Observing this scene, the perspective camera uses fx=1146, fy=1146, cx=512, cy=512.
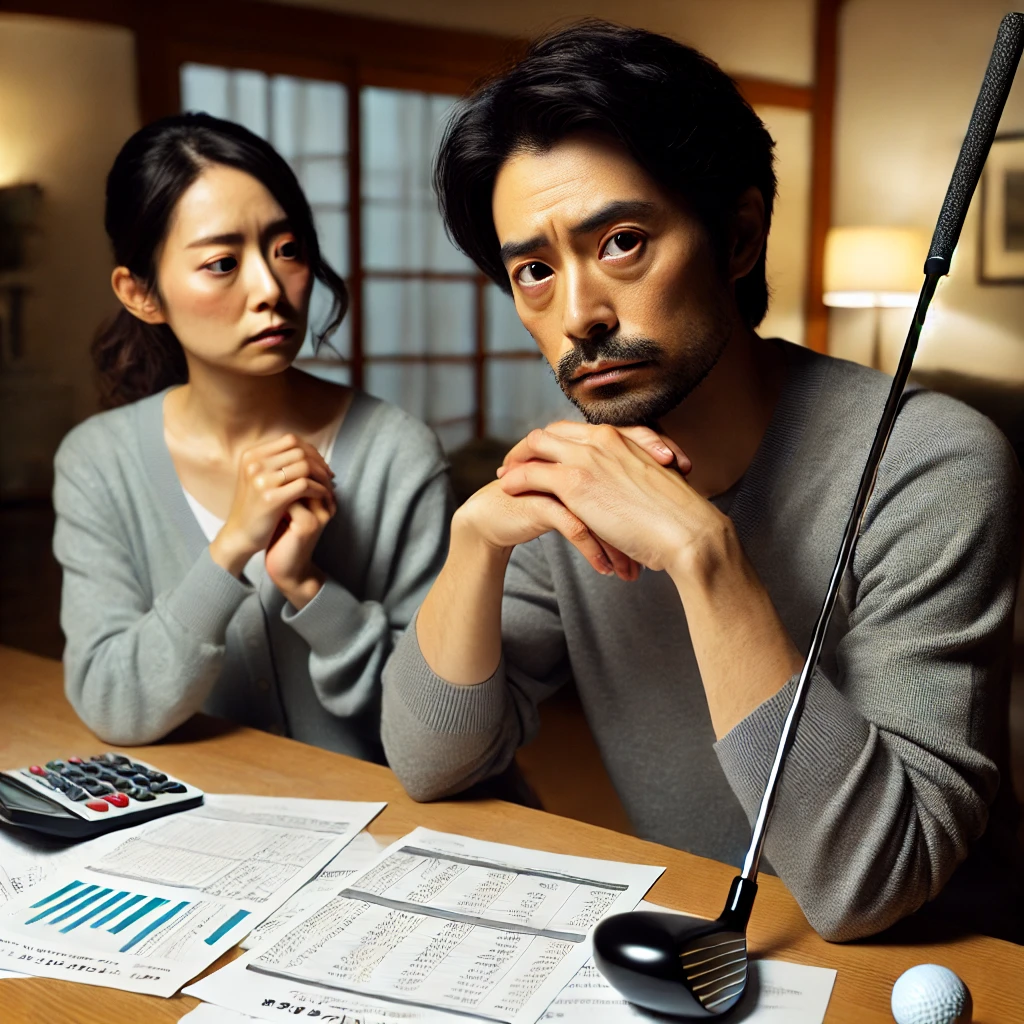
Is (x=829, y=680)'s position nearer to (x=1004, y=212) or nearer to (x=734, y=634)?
(x=734, y=634)

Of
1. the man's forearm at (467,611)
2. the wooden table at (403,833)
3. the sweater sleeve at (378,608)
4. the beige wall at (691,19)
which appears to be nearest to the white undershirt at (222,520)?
the sweater sleeve at (378,608)

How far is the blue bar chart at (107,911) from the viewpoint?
91 cm

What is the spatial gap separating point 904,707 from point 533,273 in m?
0.53

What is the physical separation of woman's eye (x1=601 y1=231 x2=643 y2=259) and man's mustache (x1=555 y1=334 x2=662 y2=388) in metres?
0.08

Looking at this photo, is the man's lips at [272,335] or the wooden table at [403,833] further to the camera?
the man's lips at [272,335]

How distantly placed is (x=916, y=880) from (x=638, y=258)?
23.2 inches

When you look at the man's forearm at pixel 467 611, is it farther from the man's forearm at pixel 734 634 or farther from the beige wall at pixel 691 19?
the beige wall at pixel 691 19

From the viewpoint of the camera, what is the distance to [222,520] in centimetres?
161

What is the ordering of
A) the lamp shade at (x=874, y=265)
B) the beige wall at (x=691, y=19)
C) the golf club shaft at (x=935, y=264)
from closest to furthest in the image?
the golf club shaft at (x=935, y=264) < the lamp shade at (x=874, y=265) < the beige wall at (x=691, y=19)

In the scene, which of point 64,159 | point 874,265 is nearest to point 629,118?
point 874,265

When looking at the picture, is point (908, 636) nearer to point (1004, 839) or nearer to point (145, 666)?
point (1004, 839)

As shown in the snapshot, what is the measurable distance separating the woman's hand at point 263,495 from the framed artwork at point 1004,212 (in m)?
1.02

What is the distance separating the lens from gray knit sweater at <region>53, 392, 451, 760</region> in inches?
56.0

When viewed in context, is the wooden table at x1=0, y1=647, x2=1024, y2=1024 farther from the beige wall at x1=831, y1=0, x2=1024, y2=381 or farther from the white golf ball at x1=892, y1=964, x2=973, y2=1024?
the beige wall at x1=831, y1=0, x2=1024, y2=381
